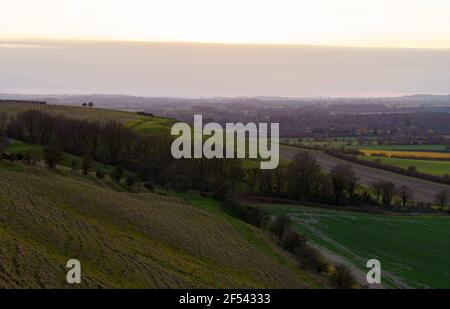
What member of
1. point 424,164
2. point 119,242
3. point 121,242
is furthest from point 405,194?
point 119,242

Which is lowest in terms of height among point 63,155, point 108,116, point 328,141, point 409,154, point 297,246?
point 297,246

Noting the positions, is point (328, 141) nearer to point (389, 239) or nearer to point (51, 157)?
point (389, 239)

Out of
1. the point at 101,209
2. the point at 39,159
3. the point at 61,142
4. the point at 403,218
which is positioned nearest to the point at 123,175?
the point at 39,159

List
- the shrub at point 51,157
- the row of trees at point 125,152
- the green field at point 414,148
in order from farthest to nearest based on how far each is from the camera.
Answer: the green field at point 414,148 < the row of trees at point 125,152 < the shrub at point 51,157

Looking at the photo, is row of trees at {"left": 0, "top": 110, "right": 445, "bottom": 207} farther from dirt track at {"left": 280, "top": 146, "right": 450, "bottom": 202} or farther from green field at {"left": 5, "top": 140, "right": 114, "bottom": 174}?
dirt track at {"left": 280, "top": 146, "right": 450, "bottom": 202}

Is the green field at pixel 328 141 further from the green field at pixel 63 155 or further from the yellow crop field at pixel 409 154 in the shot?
the green field at pixel 63 155

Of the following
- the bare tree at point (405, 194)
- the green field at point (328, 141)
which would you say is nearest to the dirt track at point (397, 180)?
the bare tree at point (405, 194)

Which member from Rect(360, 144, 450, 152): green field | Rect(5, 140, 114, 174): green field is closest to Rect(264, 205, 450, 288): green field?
Rect(5, 140, 114, 174): green field
